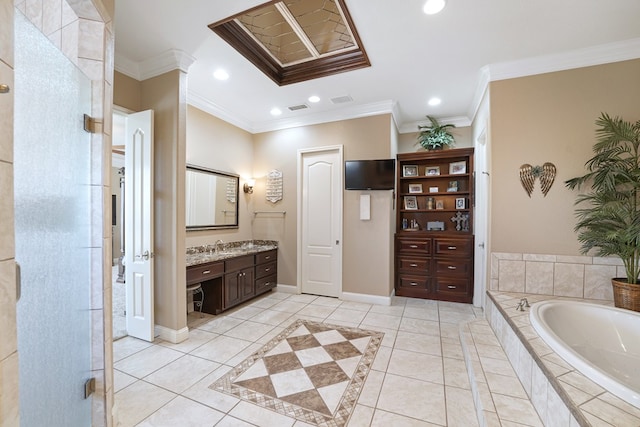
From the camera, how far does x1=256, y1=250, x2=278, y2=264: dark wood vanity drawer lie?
402cm

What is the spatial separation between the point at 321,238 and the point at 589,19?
11.9ft

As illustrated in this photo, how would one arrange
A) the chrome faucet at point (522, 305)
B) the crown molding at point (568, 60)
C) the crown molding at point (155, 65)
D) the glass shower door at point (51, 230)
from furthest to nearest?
the crown molding at point (155, 65) < the crown molding at point (568, 60) < the chrome faucet at point (522, 305) < the glass shower door at point (51, 230)

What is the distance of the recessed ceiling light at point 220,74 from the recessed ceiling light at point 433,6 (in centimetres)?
212

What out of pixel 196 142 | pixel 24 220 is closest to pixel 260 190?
pixel 196 142

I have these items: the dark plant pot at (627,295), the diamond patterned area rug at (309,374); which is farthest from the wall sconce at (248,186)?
the dark plant pot at (627,295)

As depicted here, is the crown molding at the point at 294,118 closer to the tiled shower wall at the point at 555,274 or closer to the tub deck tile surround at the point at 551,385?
the tiled shower wall at the point at 555,274

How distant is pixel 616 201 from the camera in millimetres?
2271

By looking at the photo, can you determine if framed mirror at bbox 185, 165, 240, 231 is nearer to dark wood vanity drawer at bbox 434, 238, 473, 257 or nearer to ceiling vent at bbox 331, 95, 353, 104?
ceiling vent at bbox 331, 95, 353, 104

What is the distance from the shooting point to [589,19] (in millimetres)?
2135

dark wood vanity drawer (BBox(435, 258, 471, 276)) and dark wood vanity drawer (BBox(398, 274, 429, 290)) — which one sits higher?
dark wood vanity drawer (BBox(435, 258, 471, 276))

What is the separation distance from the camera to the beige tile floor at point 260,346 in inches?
67.1

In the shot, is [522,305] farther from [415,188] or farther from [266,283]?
[266,283]

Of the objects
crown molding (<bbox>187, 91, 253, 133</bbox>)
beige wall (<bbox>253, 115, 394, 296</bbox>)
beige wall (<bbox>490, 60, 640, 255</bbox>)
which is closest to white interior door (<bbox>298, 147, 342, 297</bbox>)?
beige wall (<bbox>253, 115, 394, 296</bbox>)

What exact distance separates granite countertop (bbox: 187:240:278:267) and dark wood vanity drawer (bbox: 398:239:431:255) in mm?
2083
